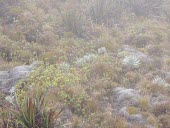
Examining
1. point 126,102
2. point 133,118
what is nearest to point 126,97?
point 126,102

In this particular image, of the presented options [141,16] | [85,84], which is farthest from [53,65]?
[141,16]

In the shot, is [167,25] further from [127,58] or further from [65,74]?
[65,74]

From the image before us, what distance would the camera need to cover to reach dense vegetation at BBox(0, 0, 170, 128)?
19.2ft

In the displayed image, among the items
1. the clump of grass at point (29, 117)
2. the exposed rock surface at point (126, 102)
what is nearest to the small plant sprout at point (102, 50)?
the exposed rock surface at point (126, 102)

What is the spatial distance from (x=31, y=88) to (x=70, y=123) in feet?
5.06

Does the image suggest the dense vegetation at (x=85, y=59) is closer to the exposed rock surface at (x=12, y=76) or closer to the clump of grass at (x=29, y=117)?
the clump of grass at (x=29, y=117)

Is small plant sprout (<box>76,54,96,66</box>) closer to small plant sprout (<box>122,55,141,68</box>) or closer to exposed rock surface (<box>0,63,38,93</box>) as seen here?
small plant sprout (<box>122,55,141,68</box>)

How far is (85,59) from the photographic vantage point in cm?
819

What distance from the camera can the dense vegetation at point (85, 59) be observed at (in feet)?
19.2

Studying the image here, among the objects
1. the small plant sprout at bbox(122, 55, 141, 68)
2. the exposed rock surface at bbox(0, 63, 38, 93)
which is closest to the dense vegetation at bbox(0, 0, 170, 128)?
the small plant sprout at bbox(122, 55, 141, 68)


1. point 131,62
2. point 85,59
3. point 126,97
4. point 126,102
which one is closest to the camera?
point 126,102

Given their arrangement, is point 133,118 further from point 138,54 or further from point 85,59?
point 138,54

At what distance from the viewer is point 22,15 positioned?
32.6ft

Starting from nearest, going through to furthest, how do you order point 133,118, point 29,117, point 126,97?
point 29,117 → point 133,118 → point 126,97
